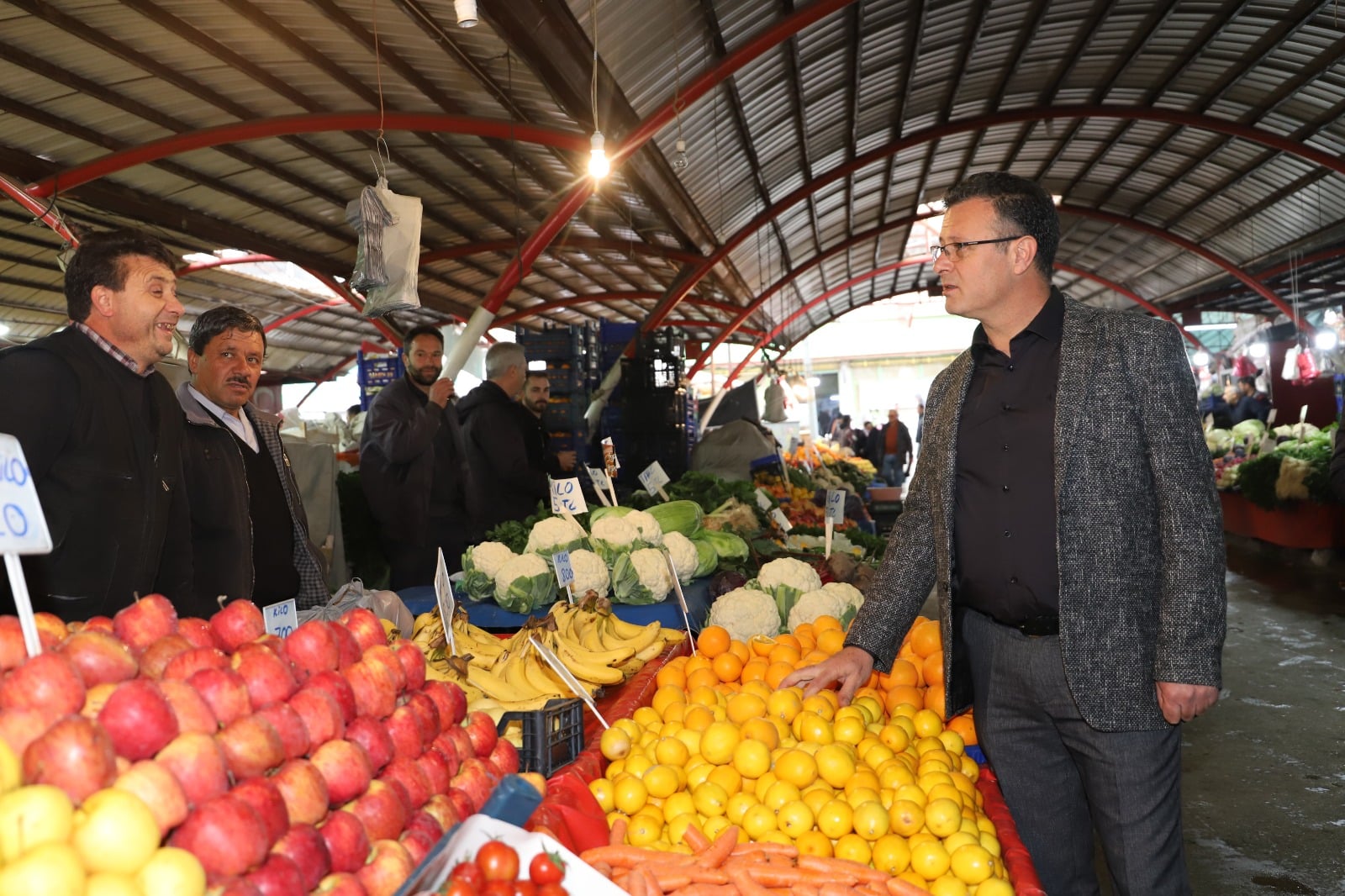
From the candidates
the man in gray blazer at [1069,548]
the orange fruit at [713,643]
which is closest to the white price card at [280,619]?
the orange fruit at [713,643]

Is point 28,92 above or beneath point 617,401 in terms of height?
above

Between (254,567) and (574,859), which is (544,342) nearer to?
(254,567)

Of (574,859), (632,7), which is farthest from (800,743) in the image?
(632,7)

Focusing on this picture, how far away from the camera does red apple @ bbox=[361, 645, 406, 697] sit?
1500 millimetres

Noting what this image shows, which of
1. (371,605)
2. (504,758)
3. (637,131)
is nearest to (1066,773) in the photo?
(504,758)

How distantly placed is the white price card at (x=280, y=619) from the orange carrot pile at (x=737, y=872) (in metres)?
0.87

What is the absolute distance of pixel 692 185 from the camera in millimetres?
11141

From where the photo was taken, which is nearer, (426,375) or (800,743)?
(800,743)

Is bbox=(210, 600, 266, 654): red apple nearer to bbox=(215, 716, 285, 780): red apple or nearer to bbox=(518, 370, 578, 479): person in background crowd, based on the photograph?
bbox=(215, 716, 285, 780): red apple

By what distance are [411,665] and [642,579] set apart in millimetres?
2215

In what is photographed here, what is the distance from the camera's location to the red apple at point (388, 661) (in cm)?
150

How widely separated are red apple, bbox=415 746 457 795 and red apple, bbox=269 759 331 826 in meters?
0.20

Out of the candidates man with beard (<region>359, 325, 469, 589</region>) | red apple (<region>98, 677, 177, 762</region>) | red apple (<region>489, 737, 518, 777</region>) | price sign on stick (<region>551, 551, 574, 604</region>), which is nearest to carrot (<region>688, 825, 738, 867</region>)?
red apple (<region>489, 737, 518, 777</region>)

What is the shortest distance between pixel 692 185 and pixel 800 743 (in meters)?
9.82
